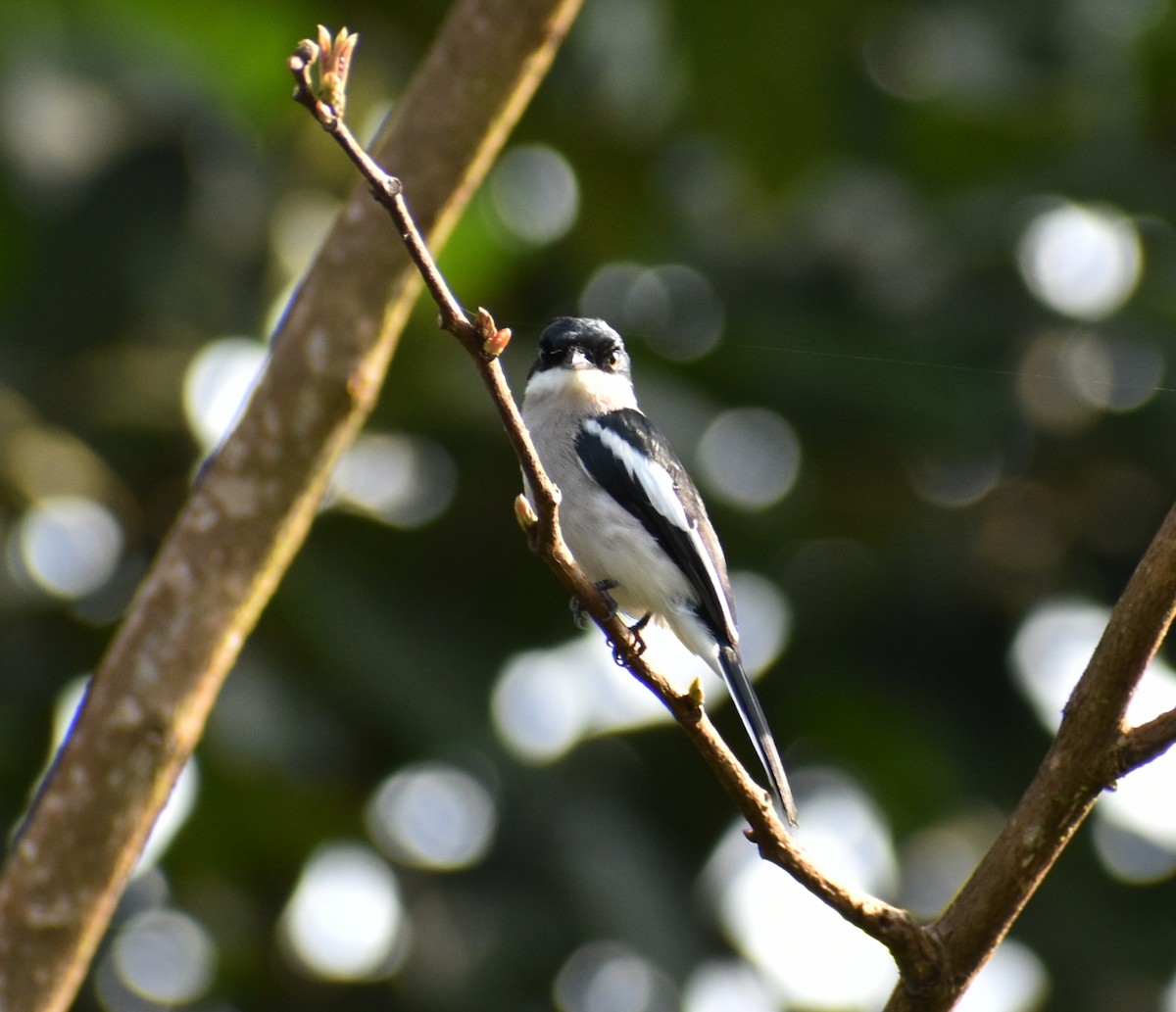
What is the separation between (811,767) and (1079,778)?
184 inches

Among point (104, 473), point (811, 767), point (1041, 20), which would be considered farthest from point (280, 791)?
point (1041, 20)

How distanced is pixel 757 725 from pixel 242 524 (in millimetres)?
1368

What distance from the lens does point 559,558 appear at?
2.60 metres

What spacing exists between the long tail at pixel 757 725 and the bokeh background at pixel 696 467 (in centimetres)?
228

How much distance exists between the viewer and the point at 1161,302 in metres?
7.15

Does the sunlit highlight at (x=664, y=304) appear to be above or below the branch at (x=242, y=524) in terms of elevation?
above

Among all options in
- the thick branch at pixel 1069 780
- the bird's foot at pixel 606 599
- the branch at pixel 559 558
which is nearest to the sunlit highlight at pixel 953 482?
the bird's foot at pixel 606 599

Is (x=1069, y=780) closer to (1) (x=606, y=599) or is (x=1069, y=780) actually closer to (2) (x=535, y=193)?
(1) (x=606, y=599)

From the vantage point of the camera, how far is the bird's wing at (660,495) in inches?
151

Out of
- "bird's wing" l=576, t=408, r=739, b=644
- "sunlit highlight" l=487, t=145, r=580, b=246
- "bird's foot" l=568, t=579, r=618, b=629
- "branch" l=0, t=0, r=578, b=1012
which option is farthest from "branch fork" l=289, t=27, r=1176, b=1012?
"sunlit highlight" l=487, t=145, r=580, b=246

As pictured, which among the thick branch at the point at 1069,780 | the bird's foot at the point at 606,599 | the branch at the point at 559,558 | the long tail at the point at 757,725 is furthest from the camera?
the long tail at the point at 757,725

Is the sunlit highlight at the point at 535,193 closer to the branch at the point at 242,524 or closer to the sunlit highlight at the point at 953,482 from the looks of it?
the sunlit highlight at the point at 953,482

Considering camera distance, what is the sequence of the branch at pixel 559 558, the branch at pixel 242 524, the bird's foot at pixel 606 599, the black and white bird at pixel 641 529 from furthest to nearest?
the black and white bird at pixel 641 529, the branch at pixel 242 524, the bird's foot at pixel 606 599, the branch at pixel 559 558

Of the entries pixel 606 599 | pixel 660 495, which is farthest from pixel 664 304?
pixel 606 599
